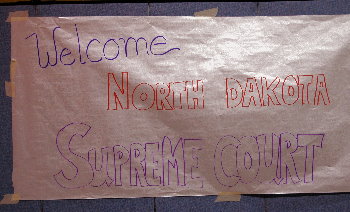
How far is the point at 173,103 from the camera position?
4.77ft

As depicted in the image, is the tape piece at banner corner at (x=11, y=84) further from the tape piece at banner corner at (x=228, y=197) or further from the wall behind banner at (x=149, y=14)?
the tape piece at banner corner at (x=228, y=197)

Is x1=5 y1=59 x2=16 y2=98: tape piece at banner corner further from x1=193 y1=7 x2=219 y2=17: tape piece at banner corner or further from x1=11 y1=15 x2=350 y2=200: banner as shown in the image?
x1=193 y1=7 x2=219 y2=17: tape piece at banner corner

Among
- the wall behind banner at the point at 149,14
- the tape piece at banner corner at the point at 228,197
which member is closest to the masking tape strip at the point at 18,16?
the wall behind banner at the point at 149,14

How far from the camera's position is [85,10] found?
147cm

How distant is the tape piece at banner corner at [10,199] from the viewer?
58.5 inches

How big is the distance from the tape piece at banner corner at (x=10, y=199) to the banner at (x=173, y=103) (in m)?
0.04

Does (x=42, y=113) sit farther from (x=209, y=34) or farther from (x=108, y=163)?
(x=209, y=34)

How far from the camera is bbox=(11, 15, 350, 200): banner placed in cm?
145

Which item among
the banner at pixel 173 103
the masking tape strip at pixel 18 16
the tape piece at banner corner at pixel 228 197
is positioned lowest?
the tape piece at banner corner at pixel 228 197

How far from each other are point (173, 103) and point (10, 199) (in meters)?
0.80

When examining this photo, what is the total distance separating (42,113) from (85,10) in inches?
18.2

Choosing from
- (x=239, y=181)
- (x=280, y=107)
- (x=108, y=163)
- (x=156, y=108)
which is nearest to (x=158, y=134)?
(x=156, y=108)

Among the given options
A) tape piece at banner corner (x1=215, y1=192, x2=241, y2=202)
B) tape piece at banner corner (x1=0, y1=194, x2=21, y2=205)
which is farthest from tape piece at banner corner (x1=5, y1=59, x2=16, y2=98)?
tape piece at banner corner (x1=215, y1=192, x2=241, y2=202)

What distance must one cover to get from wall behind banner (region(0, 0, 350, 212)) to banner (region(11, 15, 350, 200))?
1.5 inches
